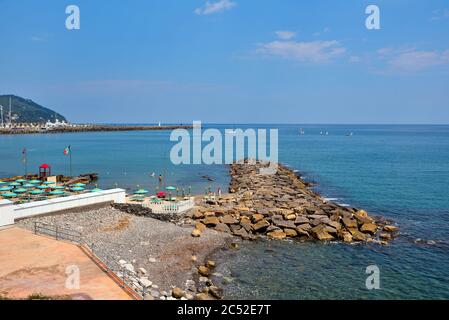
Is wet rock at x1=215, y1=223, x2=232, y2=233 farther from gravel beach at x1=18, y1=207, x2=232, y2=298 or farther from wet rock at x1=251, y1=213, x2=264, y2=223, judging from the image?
wet rock at x1=251, y1=213, x2=264, y2=223

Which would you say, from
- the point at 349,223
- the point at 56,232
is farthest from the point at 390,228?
the point at 56,232

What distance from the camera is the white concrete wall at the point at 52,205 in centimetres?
2212

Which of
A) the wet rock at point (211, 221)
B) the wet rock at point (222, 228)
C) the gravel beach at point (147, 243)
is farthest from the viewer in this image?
the wet rock at point (211, 221)

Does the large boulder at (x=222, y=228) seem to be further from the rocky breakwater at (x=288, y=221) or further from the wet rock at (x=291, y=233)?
the wet rock at (x=291, y=233)

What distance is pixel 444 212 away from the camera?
36.4 meters

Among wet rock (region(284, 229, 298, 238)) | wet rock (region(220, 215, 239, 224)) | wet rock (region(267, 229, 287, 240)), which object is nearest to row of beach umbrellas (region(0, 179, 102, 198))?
wet rock (region(220, 215, 239, 224))

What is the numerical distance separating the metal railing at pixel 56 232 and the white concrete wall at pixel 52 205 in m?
1.61

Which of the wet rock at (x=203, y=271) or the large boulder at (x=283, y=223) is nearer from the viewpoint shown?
the wet rock at (x=203, y=271)

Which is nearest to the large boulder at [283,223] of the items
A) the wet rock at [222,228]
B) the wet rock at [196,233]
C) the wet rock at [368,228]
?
the wet rock at [222,228]

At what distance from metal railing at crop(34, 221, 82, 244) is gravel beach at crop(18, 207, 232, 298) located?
0.47 m

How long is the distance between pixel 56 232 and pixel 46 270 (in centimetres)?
521
